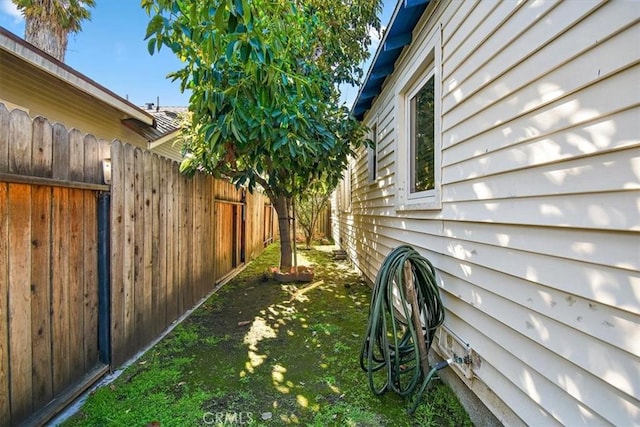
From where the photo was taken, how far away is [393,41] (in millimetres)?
3582

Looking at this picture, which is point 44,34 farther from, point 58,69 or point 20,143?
point 20,143

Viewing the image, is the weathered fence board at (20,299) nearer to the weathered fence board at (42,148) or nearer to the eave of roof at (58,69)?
the weathered fence board at (42,148)

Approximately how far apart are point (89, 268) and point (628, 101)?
10.7 feet

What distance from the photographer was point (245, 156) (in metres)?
4.47

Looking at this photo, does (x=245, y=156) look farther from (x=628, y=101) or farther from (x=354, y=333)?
(x=628, y=101)

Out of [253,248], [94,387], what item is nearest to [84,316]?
[94,387]

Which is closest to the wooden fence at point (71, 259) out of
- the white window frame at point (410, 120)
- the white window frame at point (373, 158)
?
the white window frame at point (410, 120)

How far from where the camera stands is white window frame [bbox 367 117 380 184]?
5328mm

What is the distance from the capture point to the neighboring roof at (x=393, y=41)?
3061 millimetres

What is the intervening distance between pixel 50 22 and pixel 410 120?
31.8 feet

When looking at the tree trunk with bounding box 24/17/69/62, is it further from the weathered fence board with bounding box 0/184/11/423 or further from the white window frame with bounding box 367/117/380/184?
the weathered fence board with bounding box 0/184/11/423

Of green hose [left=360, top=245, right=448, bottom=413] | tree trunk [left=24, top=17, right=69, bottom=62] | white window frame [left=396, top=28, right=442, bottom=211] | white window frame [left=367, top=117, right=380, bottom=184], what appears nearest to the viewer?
green hose [left=360, top=245, right=448, bottom=413]

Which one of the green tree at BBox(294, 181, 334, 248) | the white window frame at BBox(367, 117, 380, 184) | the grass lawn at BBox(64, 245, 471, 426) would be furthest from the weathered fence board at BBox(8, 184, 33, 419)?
the green tree at BBox(294, 181, 334, 248)

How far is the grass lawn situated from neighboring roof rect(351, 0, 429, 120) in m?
3.31
